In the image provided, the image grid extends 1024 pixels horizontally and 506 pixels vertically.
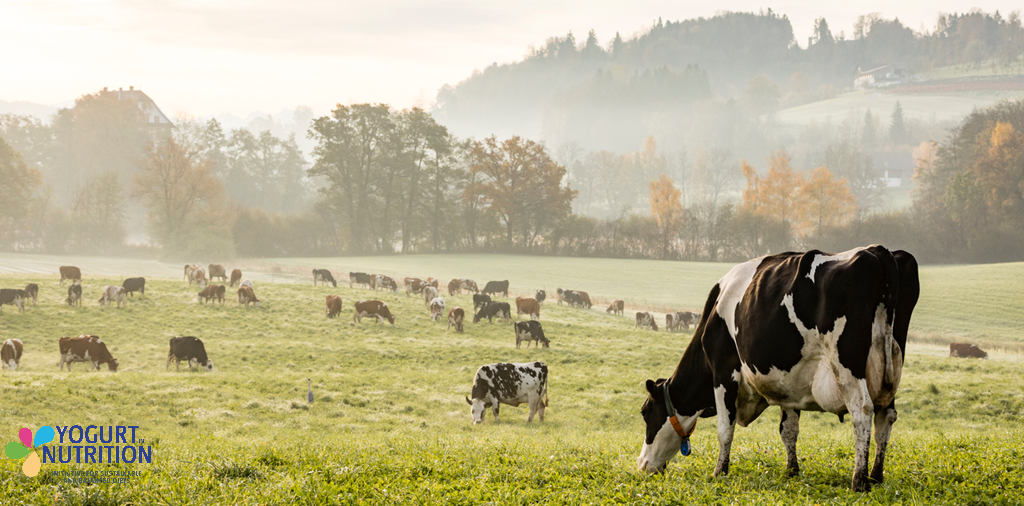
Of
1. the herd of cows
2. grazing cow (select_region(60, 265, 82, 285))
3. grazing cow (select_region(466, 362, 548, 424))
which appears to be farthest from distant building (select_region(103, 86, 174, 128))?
the herd of cows

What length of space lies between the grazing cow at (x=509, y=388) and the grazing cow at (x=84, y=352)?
1252 centimetres

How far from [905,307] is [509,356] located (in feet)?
54.0

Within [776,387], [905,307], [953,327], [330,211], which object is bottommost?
[953,327]

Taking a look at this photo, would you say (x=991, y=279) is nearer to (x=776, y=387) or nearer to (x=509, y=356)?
(x=509, y=356)

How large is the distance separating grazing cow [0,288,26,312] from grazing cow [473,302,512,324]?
63.1ft

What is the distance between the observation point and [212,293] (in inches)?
1137

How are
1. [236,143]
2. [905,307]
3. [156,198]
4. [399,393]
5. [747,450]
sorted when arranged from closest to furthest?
[905,307] < [747,450] < [399,393] < [156,198] < [236,143]

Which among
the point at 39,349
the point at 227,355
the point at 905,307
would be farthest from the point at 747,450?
the point at 39,349

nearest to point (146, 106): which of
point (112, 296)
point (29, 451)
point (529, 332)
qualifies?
point (112, 296)

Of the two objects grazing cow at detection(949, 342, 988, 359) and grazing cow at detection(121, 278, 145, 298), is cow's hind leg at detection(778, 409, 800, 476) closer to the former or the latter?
grazing cow at detection(949, 342, 988, 359)

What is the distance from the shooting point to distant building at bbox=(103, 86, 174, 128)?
308 feet

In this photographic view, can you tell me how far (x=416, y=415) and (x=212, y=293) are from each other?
65.0ft

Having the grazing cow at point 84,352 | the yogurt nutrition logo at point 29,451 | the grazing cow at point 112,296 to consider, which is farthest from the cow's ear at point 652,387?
the grazing cow at point 112,296

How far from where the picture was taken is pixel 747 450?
6914 mm
